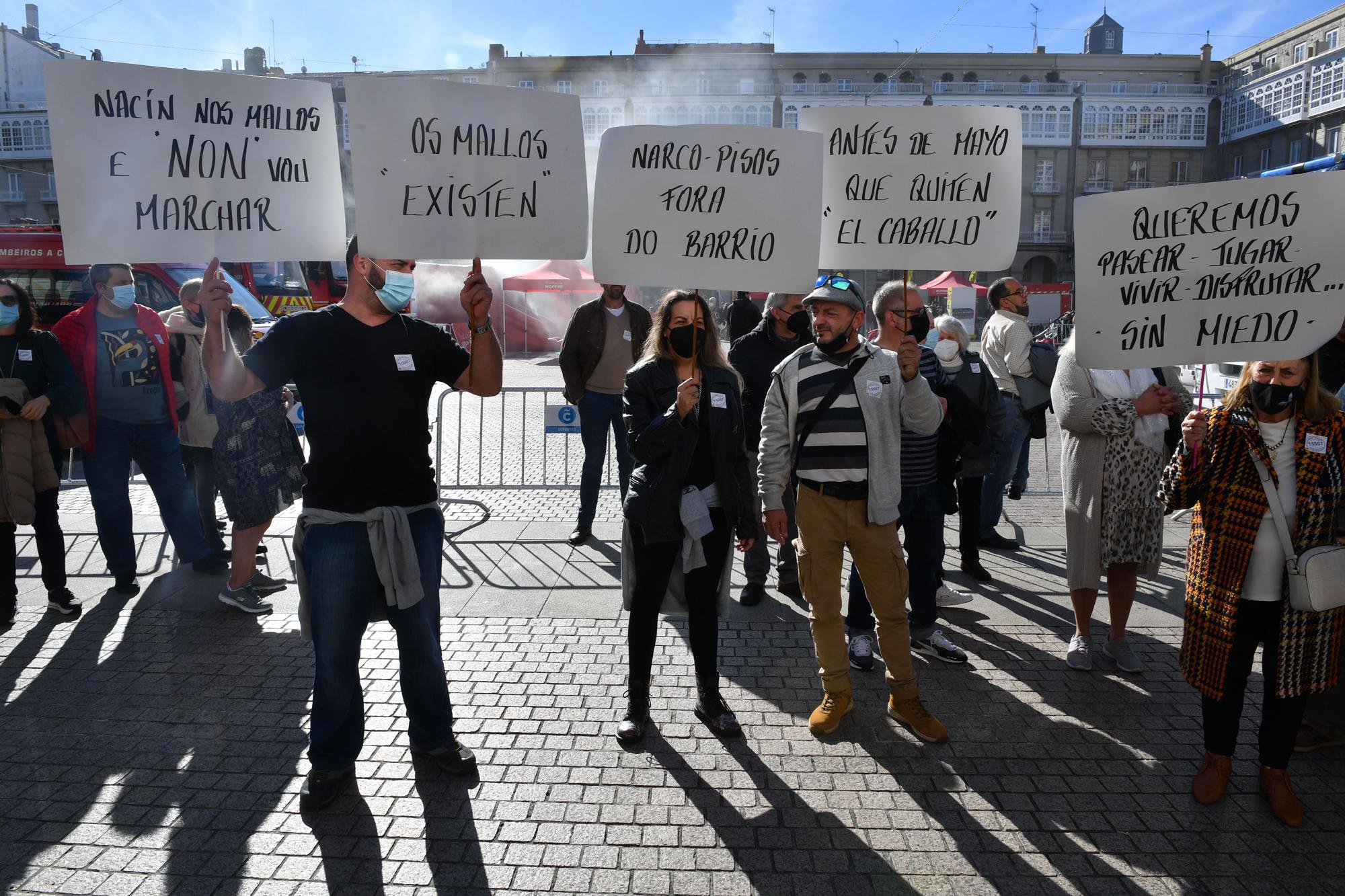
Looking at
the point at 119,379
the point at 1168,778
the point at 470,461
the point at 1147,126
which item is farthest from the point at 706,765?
the point at 1147,126

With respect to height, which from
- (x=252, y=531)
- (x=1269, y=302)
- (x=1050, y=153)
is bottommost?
(x=252, y=531)

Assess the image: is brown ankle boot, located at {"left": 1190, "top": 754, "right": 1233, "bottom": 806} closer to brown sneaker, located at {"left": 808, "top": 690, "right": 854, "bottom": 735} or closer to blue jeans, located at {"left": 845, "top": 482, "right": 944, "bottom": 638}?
brown sneaker, located at {"left": 808, "top": 690, "right": 854, "bottom": 735}

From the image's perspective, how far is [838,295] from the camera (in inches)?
159

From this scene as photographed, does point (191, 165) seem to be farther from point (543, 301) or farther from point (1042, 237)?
point (1042, 237)

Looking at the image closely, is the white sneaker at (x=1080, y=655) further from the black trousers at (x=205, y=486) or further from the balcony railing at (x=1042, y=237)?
the balcony railing at (x=1042, y=237)

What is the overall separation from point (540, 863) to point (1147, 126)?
64.3 meters

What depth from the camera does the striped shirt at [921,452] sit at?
4727mm

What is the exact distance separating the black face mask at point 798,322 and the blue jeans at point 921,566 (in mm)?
1089

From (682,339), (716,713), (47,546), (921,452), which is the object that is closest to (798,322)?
(921,452)

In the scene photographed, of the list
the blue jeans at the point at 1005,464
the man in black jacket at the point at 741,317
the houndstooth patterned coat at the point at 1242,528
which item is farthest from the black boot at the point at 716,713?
the man in black jacket at the point at 741,317

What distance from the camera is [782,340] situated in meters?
5.54

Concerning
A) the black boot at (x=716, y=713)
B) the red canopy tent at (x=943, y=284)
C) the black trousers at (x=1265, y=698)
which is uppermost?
the red canopy tent at (x=943, y=284)

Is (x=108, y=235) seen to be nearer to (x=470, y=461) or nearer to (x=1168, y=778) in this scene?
(x=1168, y=778)

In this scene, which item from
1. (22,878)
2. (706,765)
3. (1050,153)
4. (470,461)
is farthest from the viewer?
(1050,153)
